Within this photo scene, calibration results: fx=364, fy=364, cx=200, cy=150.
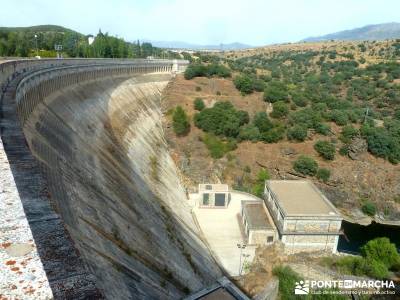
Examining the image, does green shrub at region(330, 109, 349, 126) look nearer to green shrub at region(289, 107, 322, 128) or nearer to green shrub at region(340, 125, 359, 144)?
green shrub at region(289, 107, 322, 128)

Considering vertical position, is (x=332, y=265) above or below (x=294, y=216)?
below

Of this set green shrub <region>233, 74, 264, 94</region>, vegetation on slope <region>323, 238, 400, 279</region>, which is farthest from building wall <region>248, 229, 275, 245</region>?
green shrub <region>233, 74, 264, 94</region>

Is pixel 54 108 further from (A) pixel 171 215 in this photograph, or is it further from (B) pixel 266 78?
(B) pixel 266 78

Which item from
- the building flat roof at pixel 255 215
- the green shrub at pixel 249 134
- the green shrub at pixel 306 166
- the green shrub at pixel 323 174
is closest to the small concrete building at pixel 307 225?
the building flat roof at pixel 255 215

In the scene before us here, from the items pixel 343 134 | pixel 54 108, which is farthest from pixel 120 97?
pixel 343 134

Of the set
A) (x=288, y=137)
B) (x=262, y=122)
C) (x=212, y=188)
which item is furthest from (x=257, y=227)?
(x=262, y=122)

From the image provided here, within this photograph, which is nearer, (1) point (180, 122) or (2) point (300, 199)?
(2) point (300, 199)

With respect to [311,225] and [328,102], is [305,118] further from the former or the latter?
[311,225]
